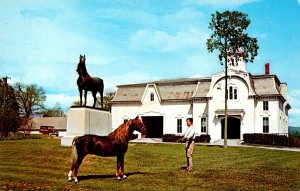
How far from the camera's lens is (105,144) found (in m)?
12.2

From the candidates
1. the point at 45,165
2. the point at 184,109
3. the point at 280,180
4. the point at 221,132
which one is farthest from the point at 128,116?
the point at 280,180

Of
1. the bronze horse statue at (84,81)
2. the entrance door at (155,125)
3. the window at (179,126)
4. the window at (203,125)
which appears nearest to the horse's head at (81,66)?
the bronze horse statue at (84,81)

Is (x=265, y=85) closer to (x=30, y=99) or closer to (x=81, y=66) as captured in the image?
(x=81, y=66)

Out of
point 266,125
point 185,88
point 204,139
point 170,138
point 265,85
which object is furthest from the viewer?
point 185,88

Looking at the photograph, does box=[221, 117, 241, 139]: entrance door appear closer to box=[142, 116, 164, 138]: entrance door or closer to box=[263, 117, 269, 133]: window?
box=[263, 117, 269, 133]: window

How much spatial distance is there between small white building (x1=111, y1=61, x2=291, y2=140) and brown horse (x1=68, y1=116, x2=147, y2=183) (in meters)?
31.1

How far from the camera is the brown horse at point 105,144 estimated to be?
11875 millimetres

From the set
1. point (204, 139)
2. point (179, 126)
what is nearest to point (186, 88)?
point (179, 126)

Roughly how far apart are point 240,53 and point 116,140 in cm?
2290

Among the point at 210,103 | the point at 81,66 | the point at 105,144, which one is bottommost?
the point at 105,144

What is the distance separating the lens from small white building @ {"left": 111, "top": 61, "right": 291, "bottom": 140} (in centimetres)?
4397

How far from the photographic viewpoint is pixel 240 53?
32969 mm

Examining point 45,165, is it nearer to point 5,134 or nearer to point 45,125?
point 5,134

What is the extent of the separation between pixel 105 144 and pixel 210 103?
1360 inches
